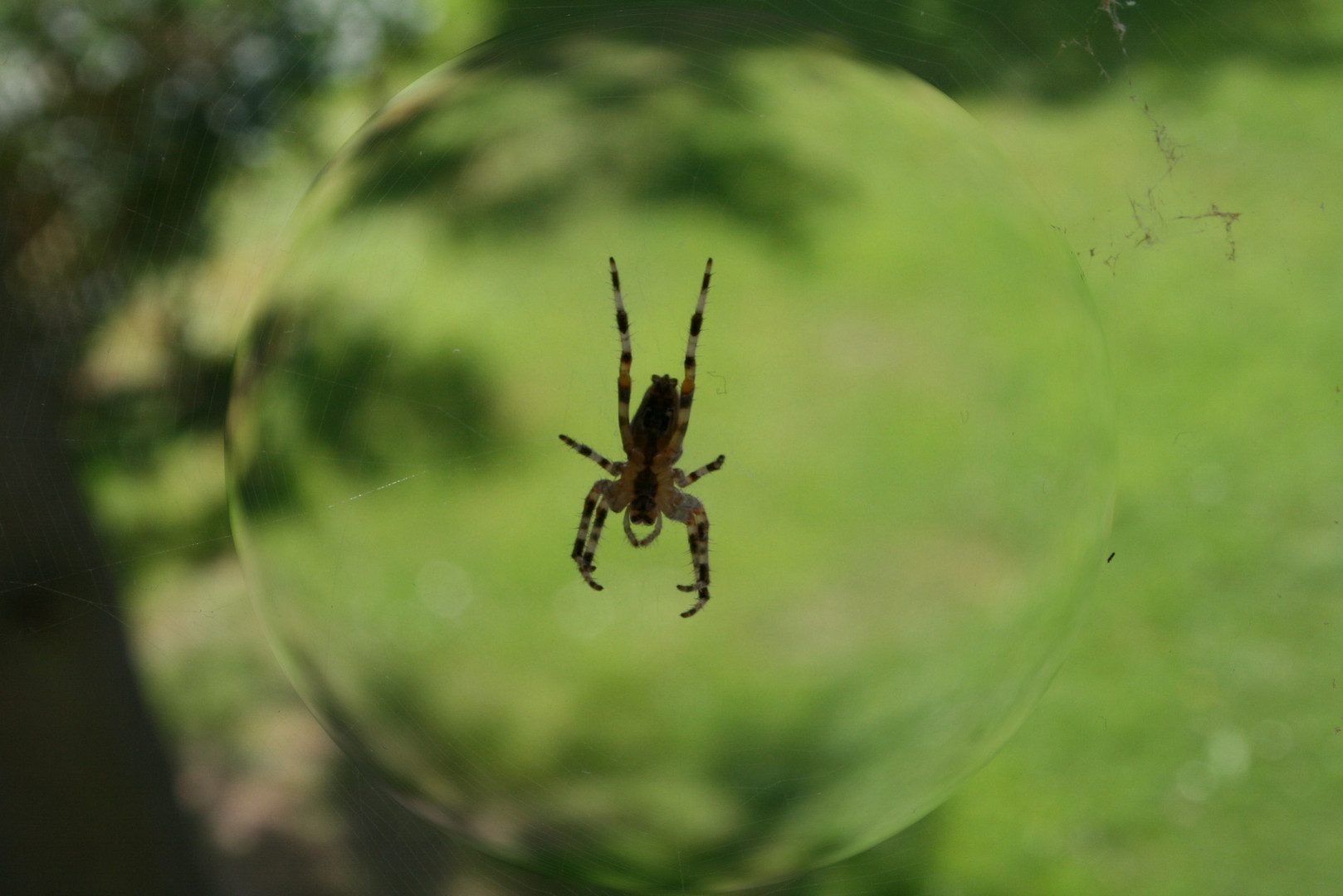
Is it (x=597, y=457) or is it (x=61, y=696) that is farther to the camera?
(x=61, y=696)

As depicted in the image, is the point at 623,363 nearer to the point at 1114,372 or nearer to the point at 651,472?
the point at 651,472

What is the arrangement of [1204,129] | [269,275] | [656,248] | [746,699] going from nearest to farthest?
[656,248] < [746,699] < [269,275] < [1204,129]

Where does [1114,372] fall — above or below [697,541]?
above

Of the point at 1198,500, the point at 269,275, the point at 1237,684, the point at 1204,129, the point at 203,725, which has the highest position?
the point at 1204,129

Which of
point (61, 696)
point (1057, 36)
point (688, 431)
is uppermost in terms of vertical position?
point (1057, 36)

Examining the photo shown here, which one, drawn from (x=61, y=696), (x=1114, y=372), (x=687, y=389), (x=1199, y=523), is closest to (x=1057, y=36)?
(x=1114, y=372)

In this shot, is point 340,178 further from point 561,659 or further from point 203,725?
point 203,725

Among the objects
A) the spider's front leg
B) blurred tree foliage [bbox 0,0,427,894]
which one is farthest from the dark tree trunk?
the spider's front leg

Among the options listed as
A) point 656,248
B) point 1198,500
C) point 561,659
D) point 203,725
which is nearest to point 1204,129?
point 1198,500
